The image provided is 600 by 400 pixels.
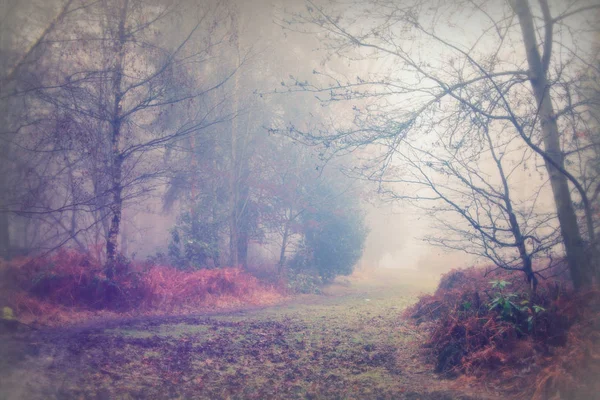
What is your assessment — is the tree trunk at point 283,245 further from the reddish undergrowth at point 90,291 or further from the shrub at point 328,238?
the reddish undergrowth at point 90,291

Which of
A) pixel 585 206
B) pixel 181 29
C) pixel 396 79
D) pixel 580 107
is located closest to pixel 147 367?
pixel 396 79

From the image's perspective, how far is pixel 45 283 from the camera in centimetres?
754

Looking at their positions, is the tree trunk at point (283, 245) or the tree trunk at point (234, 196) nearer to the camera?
the tree trunk at point (234, 196)

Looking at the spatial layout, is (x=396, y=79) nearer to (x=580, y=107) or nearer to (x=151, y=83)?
(x=580, y=107)

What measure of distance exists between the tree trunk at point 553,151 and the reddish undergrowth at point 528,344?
1.91 feet

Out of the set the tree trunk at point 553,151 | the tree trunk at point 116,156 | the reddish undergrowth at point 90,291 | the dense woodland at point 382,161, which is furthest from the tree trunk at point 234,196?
the tree trunk at point 553,151

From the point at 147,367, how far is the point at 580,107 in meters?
8.24

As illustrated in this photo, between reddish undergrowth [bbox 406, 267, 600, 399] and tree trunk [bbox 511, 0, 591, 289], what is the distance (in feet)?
1.91

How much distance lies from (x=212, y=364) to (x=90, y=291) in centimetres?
478

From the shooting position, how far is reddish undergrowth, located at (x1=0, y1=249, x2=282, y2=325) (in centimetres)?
689

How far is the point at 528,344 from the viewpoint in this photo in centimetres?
421

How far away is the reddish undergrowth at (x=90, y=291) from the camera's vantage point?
6889mm

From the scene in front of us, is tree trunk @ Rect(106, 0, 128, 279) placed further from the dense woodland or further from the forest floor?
the forest floor

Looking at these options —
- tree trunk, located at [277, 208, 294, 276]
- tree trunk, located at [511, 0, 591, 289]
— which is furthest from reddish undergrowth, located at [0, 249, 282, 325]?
tree trunk, located at [511, 0, 591, 289]
